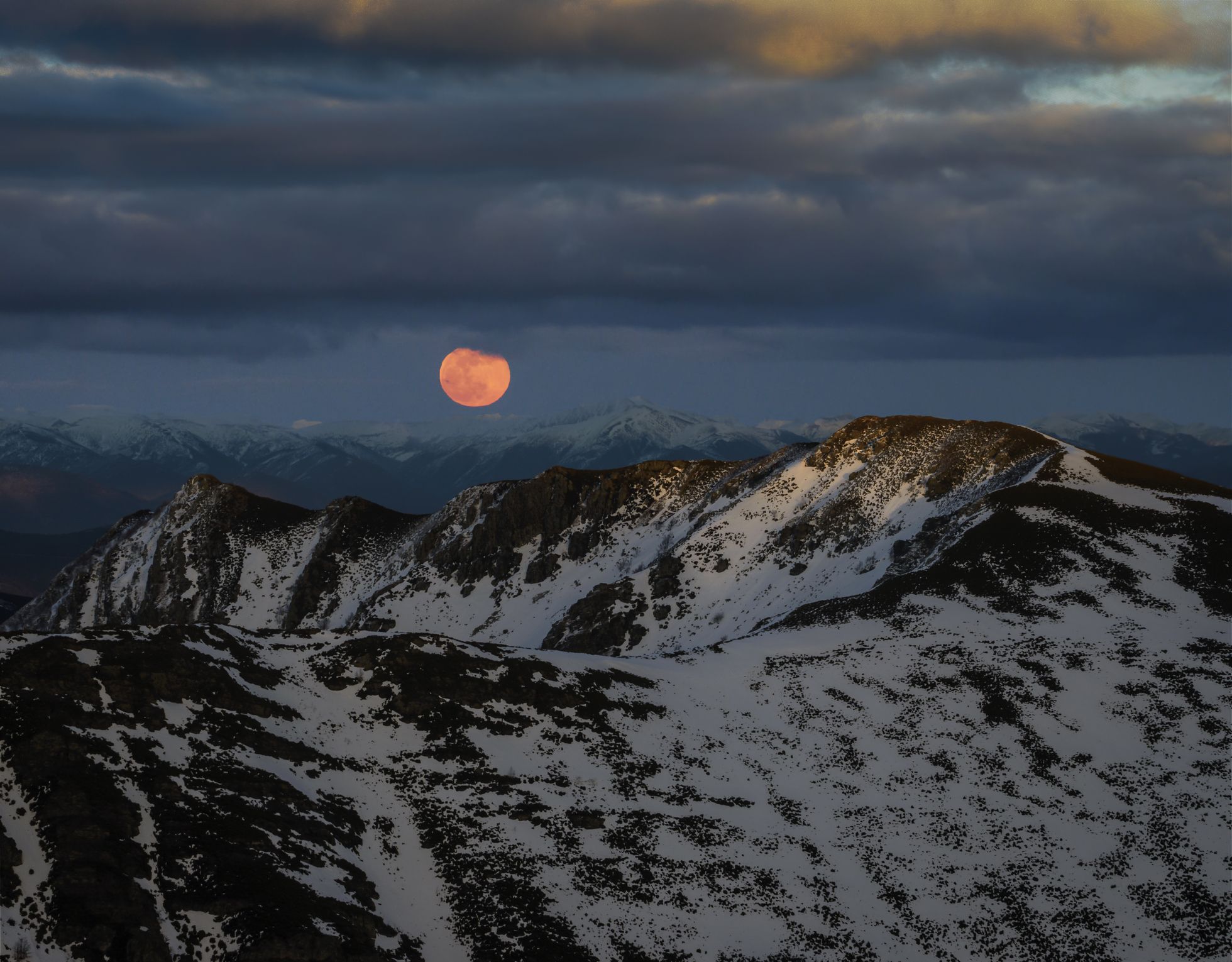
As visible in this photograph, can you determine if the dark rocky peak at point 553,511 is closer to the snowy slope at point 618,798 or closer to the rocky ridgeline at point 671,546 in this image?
the rocky ridgeline at point 671,546

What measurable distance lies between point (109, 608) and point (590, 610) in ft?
296

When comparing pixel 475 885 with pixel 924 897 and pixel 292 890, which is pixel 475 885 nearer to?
pixel 292 890

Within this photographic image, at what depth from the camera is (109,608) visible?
171125mm

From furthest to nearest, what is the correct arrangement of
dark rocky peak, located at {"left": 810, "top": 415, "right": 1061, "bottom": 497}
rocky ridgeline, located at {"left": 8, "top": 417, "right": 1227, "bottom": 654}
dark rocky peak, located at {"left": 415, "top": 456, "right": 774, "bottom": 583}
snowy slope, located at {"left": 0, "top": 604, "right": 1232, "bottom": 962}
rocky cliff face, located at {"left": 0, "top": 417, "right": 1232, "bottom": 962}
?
1. dark rocky peak, located at {"left": 415, "top": 456, "right": 774, "bottom": 583}
2. dark rocky peak, located at {"left": 810, "top": 415, "right": 1061, "bottom": 497}
3. rocky ridgeline, located at {"left": 8, "top": 417, "right": 1227, "bottom": 654}
4. rocky cliff face, located at {"left": 0, "top": 417, "right": 1232, "bottom": 962}
5. snowy slope, located at {"left": 0, "top": 604, "right": 1232, "bottom": 962}

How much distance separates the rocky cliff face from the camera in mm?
44719

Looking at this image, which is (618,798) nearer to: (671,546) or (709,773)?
(709,773)

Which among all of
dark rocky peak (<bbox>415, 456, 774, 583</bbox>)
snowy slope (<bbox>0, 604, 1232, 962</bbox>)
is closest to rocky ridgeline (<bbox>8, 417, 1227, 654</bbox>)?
dark rocky peak (<bbox>415, 456, 774, 583</bbox>)

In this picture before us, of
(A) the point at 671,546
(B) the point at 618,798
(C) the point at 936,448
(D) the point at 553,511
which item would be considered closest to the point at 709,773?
(B) the point at 618,798

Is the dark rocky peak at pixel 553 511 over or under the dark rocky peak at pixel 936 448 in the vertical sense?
under

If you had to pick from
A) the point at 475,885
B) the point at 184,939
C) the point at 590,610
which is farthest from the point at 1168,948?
the point at 590,610

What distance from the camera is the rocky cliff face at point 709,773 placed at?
147 ft

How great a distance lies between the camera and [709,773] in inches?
2525

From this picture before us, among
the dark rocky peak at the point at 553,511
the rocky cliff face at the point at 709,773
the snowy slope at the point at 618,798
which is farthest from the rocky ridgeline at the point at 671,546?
the snowy slope at the point at 618,798

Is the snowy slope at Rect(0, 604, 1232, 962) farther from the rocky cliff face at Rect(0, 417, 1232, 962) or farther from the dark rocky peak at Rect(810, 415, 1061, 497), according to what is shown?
the dark rocky peak at Rect(810, 415, 1061, 497)
